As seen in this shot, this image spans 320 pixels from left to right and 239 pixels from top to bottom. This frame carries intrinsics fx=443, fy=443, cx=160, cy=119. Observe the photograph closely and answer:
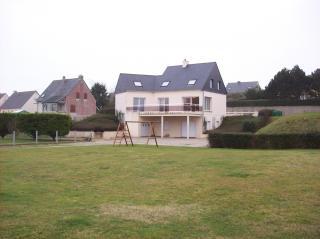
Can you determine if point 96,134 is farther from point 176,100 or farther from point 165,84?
point 165,84

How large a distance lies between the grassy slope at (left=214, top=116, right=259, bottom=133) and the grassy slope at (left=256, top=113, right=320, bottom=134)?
55.9 feet

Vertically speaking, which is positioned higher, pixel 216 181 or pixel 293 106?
pixel 293 106

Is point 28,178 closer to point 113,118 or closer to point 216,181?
point 216,181

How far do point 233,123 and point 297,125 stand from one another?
22.7 m

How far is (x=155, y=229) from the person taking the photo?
619cm

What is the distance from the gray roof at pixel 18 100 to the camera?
7518 cm

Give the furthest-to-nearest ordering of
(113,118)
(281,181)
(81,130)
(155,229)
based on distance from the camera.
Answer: (113,118)
(81,130)
(281,181)
(155,229)

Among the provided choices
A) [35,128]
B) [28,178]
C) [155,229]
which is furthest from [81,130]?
[155,229]

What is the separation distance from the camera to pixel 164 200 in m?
8.38

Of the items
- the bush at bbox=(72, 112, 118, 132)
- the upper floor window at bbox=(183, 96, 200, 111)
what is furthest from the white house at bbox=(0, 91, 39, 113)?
the upper floor window at bbox=(183, 96, 200, 111)

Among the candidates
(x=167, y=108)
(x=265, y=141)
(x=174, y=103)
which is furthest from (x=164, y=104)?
(x=265, y=141)

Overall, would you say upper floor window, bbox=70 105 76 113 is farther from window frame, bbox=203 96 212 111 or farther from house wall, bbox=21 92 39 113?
window frame, bbox=203 96 212 111

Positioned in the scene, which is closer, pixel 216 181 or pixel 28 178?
pixel 216 181

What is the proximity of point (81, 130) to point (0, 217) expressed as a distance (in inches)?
1460
